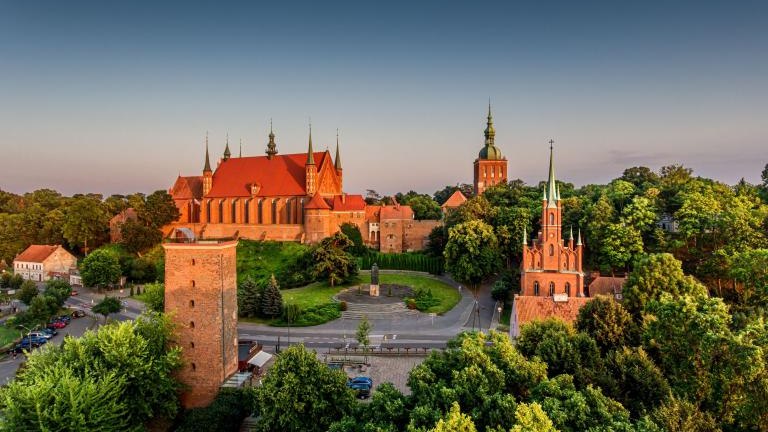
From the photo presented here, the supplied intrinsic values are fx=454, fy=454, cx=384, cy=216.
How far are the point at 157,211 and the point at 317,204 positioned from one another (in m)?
24.1

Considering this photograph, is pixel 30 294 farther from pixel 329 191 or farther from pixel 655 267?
pixel 655 267

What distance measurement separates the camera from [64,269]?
205 ft

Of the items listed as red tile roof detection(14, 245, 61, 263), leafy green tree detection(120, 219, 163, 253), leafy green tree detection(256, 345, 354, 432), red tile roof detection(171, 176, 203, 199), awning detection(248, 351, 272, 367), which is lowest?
awning detection(248, 351, 272, 367)

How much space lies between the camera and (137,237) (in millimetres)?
60562

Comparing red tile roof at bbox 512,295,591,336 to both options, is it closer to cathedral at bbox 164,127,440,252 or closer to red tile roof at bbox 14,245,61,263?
cathedral at bbox 164,127,440,252

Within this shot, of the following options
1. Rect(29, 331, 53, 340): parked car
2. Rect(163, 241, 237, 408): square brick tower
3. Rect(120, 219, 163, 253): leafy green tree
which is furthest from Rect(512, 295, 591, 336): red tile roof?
Rect(120, 219, 163, 253): leafy green tree

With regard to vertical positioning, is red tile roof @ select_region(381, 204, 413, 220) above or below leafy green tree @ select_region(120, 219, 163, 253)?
above

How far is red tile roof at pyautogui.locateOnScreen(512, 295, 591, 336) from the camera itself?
1071 inches

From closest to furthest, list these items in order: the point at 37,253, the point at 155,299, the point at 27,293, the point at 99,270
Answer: the point at 155,299, the point at 27,293, the point at 99,270, the point at 37,253

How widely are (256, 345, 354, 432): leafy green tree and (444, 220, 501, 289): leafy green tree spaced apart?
81.5 feet

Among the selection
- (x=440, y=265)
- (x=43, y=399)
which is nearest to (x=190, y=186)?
(x=440, y=265)

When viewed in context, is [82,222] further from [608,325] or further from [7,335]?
[608,325]

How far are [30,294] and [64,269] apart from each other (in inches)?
792

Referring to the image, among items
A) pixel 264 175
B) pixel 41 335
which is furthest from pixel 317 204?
pixel 41 335
